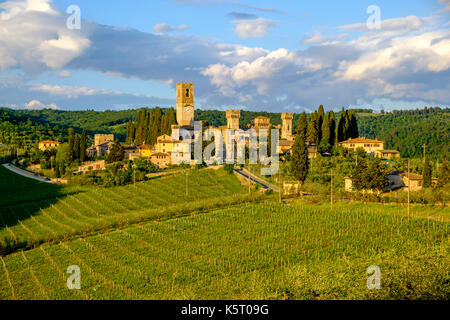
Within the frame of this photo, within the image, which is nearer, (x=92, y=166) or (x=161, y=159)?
(x=92, y=166)

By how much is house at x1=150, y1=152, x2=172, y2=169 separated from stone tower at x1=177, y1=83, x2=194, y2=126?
658 inches

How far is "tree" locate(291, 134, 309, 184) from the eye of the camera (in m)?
49.4

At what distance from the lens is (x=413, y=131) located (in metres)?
125

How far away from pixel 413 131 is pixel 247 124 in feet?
172

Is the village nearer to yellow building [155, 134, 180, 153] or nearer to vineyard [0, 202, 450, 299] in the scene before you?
yellow building [155, 134, 180, 153]

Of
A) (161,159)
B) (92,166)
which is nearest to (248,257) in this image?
(161,159)

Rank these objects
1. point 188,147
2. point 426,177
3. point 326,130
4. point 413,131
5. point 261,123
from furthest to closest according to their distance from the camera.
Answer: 1. point 413,131
2. point 261,123
3. point 188,147
4. point 326,130
5. point 426,177

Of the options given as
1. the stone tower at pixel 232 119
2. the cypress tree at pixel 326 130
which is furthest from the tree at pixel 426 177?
the stone tower at pixel 232 119

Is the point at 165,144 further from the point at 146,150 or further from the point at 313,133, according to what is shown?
the point at 313,133

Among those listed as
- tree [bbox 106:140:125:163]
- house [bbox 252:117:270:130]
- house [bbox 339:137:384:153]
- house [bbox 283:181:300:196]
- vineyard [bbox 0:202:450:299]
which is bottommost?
vineyard [bbox 0:202:450:299]

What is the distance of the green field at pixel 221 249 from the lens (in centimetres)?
2148

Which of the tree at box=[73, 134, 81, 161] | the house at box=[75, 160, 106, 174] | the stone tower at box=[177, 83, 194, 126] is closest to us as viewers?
the house at box=[75, 160, 106, 174]

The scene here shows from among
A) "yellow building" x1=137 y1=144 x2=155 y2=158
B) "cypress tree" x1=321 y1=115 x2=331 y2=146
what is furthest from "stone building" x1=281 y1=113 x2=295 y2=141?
"yellow building" x1=137 y1=144 x2=155 y2=158
